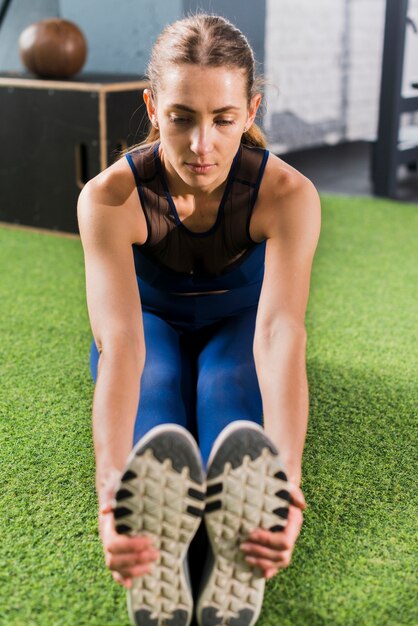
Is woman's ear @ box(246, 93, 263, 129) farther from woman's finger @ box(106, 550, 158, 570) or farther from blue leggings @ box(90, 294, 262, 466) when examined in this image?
woman's finger @ box(106, 550, 158, 570)

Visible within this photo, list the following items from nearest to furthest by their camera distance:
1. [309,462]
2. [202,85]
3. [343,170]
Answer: [202,85], [309,462], [343,170]

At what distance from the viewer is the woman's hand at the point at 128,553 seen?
34.7 inches

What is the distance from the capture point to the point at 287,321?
117 centimetres

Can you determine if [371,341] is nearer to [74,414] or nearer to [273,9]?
[74,414]

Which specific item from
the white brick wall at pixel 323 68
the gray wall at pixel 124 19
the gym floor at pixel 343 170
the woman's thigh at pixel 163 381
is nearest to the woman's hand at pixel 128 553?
the woman's thigh at pixel 163 381

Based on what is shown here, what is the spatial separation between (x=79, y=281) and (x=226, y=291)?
1.29 meters

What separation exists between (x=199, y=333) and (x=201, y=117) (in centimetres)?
50

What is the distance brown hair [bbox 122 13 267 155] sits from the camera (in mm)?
1078

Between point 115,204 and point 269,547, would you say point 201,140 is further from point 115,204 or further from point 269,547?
point 269,547

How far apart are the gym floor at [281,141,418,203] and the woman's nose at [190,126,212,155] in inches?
119

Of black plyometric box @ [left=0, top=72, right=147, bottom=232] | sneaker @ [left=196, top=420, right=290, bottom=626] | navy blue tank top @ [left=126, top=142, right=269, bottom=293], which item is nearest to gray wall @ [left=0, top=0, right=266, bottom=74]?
black plyometric box @ [left=0, top=72, right=147, bottom=232]

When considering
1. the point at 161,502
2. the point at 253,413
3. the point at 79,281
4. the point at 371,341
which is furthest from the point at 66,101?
the point at 161,502

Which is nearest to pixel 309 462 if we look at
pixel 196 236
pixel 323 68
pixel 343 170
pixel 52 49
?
pixel 196 236

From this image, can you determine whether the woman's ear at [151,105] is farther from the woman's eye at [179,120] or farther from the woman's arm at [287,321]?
the woman's arm at [287,321]
